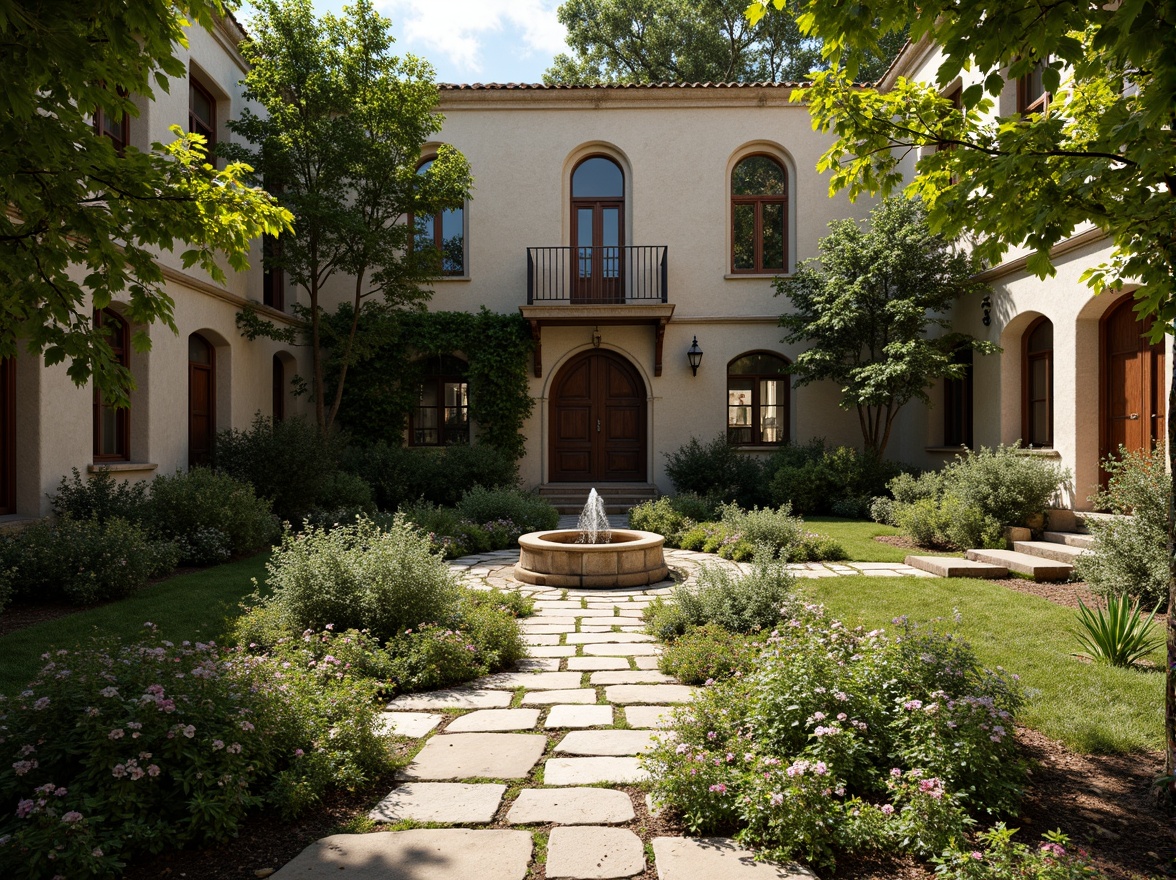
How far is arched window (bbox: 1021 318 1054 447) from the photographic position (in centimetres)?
1039

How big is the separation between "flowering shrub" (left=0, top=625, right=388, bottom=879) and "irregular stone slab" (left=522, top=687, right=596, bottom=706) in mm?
1028

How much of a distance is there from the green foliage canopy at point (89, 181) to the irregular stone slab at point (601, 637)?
10.2 ft

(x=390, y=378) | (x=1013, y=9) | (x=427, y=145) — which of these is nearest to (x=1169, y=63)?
(x=1013, y=9)

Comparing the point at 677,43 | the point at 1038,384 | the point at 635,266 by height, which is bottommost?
the point at 1038,384

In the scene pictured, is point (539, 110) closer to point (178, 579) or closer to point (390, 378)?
point (390, 378)

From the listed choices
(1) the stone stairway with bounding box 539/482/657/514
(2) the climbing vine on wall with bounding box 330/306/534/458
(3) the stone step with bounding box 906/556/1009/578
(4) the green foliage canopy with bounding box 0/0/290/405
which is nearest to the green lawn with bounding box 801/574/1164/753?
(3) the stone step with bounding box 906/556/1009/578

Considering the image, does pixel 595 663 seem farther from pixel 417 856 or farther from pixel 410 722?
pixel 417 856

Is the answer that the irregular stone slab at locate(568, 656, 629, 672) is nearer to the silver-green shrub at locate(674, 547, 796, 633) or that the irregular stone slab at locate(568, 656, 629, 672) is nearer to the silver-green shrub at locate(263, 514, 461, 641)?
the silver-green shrub at locate(674, 547, 796, 633)

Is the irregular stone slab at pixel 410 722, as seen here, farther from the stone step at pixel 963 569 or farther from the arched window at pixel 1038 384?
the arched window at pixel 1038 384

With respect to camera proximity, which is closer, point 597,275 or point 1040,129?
point 1040,129

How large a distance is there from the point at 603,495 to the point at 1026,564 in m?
7.70

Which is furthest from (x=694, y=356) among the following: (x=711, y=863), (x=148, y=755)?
(x=148, y=755)

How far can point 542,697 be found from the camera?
4.08 m

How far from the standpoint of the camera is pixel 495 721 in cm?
372
